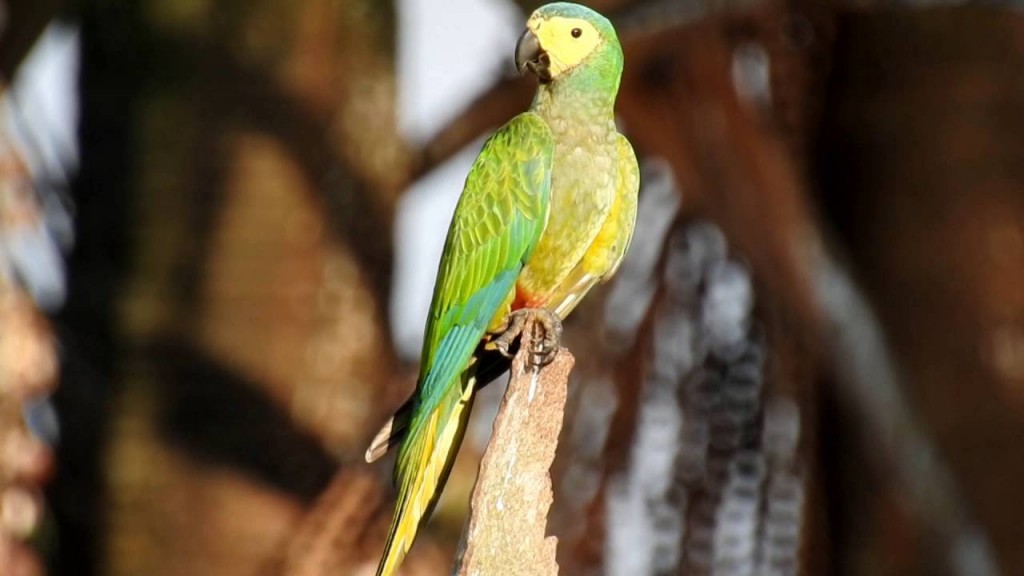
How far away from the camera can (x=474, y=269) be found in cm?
381

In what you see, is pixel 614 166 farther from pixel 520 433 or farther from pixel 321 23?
pixel 321 23

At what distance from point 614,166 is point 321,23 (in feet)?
11.1

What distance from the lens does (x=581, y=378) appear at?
6531mm

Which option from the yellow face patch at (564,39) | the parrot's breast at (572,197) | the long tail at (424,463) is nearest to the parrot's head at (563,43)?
the yellow face patch at (564,39)

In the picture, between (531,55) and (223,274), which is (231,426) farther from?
(531,55)

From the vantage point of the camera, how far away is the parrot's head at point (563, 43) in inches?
151

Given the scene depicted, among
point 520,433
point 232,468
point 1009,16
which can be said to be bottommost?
point 520,433

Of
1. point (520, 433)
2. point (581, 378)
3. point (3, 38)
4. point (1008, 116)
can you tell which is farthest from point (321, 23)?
point (520, 433)

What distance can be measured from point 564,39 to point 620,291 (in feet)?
9.54

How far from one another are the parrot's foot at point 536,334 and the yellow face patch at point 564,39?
0.60 meters

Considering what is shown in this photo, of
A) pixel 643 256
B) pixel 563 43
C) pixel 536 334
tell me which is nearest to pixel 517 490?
pixel 536 334

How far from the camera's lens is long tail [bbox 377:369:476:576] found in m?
3.43

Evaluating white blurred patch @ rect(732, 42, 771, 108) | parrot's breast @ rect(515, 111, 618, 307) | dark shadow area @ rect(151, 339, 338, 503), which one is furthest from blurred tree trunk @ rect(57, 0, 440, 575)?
parrot's breast @ rect(515, 111, 618, 307)

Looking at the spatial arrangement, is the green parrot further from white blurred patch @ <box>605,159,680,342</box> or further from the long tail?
white blurred patch @ <box>605,159,680,342</box>
